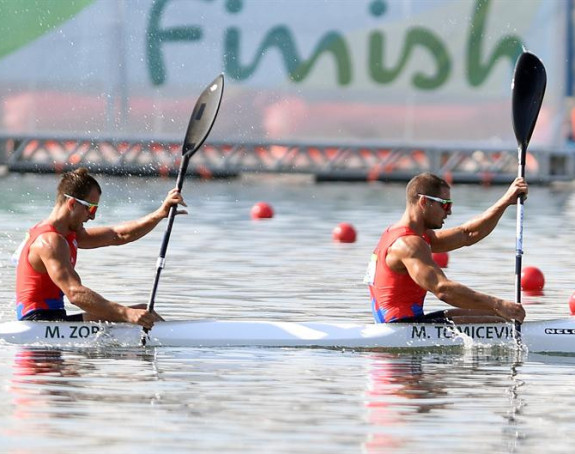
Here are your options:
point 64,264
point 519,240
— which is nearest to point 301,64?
point 519,240

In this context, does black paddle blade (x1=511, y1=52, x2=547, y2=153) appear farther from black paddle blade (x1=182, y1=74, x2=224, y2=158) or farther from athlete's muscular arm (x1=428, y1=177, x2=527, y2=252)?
black paddle blade (x1=182, y1=74, x2=224, y2=158)

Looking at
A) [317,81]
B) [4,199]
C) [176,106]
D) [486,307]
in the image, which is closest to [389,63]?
[317,81]

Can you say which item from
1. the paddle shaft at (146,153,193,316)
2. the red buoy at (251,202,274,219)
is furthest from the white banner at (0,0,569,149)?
the paddle shaft at (146,153,193,316)

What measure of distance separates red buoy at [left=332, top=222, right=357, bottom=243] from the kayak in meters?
11.8

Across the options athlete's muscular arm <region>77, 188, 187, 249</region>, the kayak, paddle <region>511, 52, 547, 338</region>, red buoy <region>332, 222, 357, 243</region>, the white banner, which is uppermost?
the white banner

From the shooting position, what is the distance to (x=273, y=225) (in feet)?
98.2

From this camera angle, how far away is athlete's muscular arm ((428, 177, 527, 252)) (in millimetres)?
15172

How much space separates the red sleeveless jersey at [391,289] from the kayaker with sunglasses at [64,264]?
161 centimetres

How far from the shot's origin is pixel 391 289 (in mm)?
14773

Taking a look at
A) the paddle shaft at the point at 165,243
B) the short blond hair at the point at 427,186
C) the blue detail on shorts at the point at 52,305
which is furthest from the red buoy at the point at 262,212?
the short blond hair at the point at 427,186

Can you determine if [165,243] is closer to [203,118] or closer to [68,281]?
[68,281]

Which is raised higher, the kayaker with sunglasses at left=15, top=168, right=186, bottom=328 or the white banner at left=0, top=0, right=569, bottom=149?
the white banner at left=0, top=0, right=569, bottom=149

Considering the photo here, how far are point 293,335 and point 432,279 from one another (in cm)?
126

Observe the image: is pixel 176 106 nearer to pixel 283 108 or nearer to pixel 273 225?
pixel 283 108
